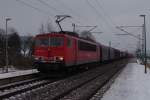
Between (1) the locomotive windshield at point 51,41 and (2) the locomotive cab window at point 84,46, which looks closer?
(1) the locomotive windshield at point 51,41

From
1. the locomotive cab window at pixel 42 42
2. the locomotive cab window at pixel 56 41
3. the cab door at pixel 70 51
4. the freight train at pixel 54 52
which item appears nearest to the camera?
the freight train at pixel 54 52

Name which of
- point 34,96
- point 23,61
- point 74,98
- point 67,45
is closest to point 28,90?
point 34,96

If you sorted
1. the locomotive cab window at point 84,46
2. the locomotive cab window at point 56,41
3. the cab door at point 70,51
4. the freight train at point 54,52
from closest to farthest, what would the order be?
the freight train at point 54,52 → the locomotive cab window at point 56,41 → the cab door at point 70,51 → the locomotive cab window at point 84,46

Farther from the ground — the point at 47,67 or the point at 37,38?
the point at 37,38

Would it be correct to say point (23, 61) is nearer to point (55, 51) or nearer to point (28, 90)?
point (55, 51)

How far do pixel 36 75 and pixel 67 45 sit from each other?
10.6ft

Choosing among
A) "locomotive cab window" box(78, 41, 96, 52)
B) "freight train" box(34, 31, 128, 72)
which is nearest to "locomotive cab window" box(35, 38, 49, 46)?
"freight train" box(34, 31, 128, 72)

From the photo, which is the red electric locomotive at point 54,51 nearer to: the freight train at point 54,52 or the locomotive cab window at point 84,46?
the freight train at point 54,52

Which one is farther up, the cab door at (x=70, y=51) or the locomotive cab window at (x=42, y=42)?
the locomotive cab window at (x=42, y=42)

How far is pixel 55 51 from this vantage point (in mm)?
22359

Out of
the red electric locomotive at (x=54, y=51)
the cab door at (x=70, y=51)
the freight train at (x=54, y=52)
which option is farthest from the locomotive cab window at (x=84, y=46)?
the freight train at (x=54, y=52)

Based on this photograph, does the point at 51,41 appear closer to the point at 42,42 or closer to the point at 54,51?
the point at 42,42

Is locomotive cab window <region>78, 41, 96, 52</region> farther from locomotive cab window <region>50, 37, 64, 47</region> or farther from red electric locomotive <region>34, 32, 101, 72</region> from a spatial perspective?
locomotive cab window <region>50, 37, 64, 47</region>

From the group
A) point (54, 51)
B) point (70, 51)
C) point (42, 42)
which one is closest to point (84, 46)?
point (70, 51)
